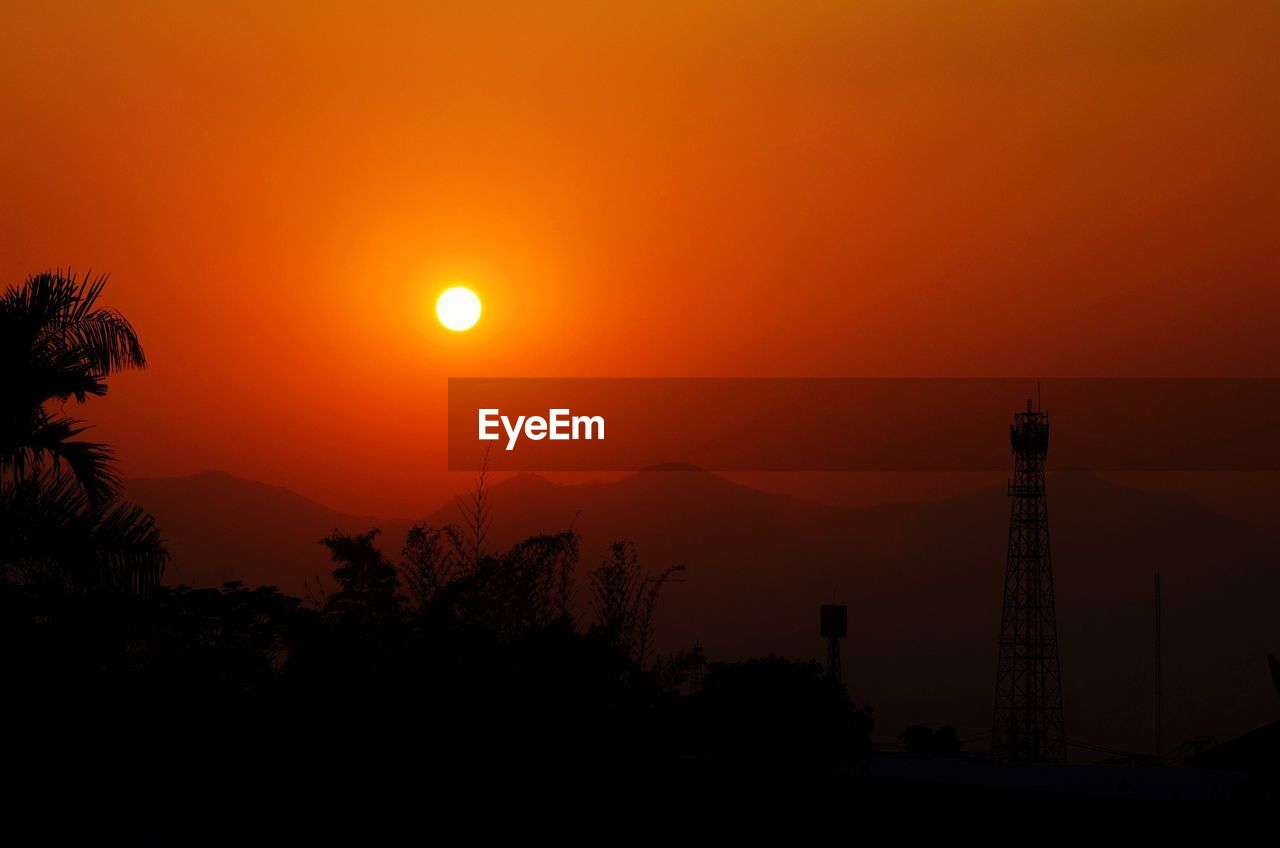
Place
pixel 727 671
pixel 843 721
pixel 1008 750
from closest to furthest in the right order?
pixel 843 721
pixel 727 671
pixel 1008 750

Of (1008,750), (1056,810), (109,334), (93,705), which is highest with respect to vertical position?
(109,334)

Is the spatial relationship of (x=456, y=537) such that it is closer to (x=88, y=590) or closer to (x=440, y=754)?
(x=440, y=754)

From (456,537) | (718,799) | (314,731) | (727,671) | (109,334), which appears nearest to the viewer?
(109,334)

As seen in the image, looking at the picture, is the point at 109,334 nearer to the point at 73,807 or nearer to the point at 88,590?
the point at 88,590

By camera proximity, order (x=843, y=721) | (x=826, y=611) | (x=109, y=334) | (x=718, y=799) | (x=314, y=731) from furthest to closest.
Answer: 1. (x=826, y=611)
2. (x=843, y=721)
3. (x=718, y=799)
4. (x=314, y=731)
5. (x=109, y=334)

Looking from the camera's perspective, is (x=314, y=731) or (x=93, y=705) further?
(x=314, y=731)

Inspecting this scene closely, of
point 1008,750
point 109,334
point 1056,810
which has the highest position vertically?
point 109,334

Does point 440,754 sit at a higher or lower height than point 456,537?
lower

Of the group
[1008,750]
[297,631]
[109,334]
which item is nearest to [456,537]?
[297,631]

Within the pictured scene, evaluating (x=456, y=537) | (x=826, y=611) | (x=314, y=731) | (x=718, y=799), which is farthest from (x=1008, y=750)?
(x=314, y=731)
